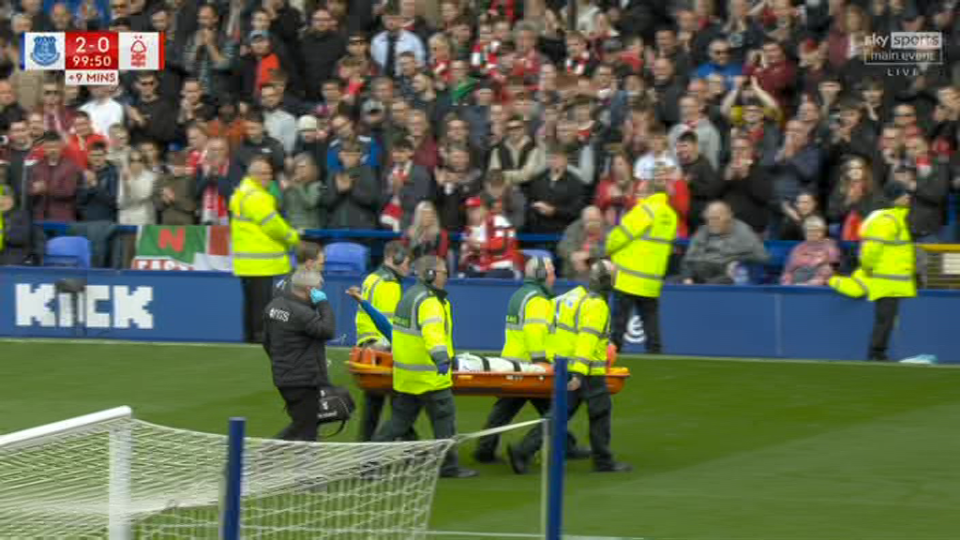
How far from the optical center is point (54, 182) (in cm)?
2523

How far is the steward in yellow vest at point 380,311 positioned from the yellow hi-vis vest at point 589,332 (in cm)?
158

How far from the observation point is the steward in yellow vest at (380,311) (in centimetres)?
1650

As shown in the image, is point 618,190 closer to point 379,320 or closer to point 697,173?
point 697,173

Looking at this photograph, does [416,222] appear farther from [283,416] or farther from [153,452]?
[153,452]

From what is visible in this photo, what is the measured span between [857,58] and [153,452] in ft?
46.4

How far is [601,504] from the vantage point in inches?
596

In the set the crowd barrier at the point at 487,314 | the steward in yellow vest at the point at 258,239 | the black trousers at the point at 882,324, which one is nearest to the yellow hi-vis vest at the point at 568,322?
the black trousers at the point at 882,324

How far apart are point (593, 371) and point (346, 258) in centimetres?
835

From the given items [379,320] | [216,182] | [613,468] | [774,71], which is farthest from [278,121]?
[613,468]

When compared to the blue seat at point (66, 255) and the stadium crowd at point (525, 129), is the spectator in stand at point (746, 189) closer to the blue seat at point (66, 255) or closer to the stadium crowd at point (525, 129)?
the stadium crowd at point (525, 129)

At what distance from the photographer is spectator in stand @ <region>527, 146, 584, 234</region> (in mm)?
23500


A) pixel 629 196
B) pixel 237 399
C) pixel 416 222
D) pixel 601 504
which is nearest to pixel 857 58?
pixel 629 196

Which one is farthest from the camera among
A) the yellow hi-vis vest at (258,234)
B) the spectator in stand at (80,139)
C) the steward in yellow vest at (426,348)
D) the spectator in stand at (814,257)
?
the spectator in stand at (80,139)

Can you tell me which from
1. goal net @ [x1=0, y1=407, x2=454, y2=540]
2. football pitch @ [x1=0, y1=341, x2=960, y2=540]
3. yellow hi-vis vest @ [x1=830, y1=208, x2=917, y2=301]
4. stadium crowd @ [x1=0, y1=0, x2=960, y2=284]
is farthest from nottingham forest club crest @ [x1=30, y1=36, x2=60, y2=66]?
goal net @ [x1=0, y1=407, x2=454, y2=540]
